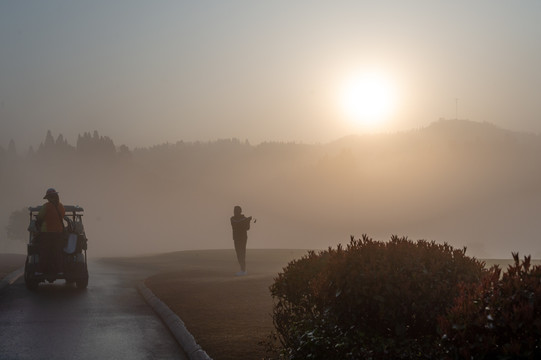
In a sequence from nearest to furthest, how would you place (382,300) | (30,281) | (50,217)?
1. (382,300)
2. (50,217)
3. (30,281)

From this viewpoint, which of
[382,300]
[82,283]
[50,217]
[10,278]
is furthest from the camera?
[10,278]

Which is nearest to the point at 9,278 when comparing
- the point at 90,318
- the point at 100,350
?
the point at 90,318

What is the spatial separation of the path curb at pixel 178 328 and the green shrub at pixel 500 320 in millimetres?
4562

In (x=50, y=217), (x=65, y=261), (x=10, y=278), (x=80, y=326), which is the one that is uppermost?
(x=50, y=217)

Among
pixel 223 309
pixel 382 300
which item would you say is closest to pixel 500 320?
pixel 382 300

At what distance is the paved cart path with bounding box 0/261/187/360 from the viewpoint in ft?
31.0

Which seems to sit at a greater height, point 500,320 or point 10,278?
point 500,320

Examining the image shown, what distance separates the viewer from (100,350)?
955 cm

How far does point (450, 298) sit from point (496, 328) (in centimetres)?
190

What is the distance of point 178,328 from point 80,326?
2018mm

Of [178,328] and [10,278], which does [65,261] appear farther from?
[178,328]

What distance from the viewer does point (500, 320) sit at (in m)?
4.64

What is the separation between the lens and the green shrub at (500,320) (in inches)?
173

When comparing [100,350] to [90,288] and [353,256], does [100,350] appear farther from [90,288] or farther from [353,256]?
[90,288]
